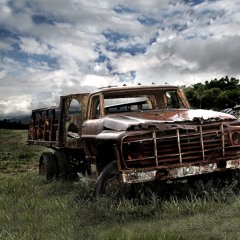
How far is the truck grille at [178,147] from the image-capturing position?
6.75m

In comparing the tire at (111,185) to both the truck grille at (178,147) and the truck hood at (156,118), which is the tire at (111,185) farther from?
the truck hood at (156,118)

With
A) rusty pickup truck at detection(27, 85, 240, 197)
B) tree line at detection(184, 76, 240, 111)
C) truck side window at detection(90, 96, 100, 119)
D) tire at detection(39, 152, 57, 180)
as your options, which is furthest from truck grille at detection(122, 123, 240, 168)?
tree line at detection(184, 76, 240, 111)

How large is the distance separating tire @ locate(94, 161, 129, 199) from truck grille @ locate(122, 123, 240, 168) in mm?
361

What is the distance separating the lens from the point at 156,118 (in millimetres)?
A: 7320

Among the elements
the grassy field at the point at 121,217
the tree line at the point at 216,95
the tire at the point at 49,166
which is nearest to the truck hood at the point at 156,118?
the grassy field at the point at 121,217

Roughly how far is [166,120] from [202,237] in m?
2.59

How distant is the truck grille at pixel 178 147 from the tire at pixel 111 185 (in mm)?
361

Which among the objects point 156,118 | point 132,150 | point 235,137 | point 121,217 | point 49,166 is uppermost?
point 156,118

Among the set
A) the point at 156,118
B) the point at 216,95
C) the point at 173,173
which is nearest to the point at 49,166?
the point at 156,118

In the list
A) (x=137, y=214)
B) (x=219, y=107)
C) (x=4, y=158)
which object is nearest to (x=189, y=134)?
(x=137, y=214)

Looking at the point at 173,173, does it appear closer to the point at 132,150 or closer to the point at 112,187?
the point at 132,150

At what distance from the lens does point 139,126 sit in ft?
22.4

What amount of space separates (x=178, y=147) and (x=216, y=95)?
67864mm

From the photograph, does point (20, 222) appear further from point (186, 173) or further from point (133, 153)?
point (186, 173)
